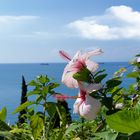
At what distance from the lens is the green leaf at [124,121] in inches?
33.0

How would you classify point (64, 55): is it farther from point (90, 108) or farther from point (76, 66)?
point (90, 108)

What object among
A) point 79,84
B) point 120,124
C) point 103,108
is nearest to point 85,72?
point 79,84

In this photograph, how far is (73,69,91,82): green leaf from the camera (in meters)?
1.07

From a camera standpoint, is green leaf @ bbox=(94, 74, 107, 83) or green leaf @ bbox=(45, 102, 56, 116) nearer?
green leaf @ bbox=(94, 74, 107, 83)

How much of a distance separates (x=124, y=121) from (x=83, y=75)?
0.27 meters

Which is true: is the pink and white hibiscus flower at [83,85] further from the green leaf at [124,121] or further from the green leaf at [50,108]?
the green leaf at [50,108]

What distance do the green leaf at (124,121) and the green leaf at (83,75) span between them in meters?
0.24

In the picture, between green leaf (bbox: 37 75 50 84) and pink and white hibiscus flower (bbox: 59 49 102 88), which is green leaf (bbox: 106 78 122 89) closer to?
pink and white hibiscus flower (bbox: 59 49 102 88)

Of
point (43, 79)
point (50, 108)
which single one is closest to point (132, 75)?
point (50, 108)

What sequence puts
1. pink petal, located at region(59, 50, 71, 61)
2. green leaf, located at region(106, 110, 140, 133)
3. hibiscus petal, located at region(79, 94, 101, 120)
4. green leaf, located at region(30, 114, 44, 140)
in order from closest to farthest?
green leaf, located at region(106, 110, 140, 133) < hibiscus petal, located at region(79, 94, 101, 120) < pink petal, located at region(59, 50, 71, 61) < green leaf, located at region(30, 114, 44, 140)

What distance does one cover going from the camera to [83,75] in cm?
Answer: 108

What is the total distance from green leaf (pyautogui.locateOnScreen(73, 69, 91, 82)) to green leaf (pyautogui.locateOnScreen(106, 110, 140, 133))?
24 cm

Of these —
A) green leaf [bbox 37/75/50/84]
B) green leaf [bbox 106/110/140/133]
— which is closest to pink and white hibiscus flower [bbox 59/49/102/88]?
green leaf [bbox 106/110/140/133]

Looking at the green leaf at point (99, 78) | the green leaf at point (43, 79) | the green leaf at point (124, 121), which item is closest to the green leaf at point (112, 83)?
the green leaf at point (99, 78)
